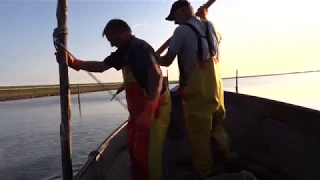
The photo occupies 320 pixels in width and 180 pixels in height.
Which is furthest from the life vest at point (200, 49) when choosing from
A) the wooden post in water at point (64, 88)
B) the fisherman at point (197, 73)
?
the wooden post in water at point (64, 88)

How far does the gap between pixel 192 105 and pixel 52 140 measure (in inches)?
607

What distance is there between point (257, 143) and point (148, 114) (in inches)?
109

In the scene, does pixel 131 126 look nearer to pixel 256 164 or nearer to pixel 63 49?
pixel 63 49

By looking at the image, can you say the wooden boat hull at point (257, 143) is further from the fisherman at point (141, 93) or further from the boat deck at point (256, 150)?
the fisherman at point (141, 93)

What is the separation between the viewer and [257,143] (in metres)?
6.00

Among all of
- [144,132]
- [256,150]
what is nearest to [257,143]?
[256,150]

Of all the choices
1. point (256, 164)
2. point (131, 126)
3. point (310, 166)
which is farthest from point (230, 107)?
point (131, 126)

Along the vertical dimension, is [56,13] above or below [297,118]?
above

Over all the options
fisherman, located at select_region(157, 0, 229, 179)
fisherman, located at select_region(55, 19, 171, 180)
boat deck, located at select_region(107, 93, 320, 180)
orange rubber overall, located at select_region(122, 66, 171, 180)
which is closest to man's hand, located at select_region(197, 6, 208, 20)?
fisherman, located at select_region(157, 0, 229, 179)

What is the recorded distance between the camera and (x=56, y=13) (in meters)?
4.45

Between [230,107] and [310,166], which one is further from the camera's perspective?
[230,107]

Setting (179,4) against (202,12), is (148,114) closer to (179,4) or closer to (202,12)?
(179,4)

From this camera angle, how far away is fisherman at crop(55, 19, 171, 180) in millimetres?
3904

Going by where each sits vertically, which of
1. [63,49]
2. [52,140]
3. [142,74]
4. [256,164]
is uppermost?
[63,49]
